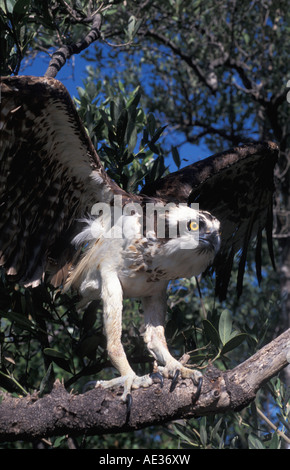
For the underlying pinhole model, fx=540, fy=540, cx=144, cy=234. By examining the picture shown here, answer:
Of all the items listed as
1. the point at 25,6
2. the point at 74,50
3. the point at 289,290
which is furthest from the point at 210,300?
the point at 25,6

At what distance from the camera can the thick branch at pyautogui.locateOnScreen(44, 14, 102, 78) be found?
406 cm

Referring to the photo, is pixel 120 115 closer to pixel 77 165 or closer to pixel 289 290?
pixel 77 165

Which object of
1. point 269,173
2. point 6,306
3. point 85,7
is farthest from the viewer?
point 269,173

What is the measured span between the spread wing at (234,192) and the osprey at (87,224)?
0.67 feet

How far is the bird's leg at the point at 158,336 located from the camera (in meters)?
3.67

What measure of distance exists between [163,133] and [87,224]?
3626 millimetres

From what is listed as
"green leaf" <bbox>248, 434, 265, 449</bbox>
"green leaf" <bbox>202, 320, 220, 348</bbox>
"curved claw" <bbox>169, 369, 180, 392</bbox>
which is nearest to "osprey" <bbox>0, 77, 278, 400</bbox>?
"curved claw" <bbox>169, 369, 180, 392</bbox>

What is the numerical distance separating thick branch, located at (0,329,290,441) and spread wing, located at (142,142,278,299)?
1799 millimetres

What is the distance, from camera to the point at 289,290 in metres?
7.25

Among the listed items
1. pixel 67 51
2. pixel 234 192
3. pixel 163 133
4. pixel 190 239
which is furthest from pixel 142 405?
pixel 163 133

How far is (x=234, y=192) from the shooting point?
523 cm

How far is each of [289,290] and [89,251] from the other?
12.9ft

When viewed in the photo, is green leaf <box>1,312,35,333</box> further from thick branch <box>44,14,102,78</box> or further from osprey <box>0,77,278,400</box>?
thick branch <box>44,14,102,78</box>

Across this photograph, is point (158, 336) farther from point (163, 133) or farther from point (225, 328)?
point (163, 133)
